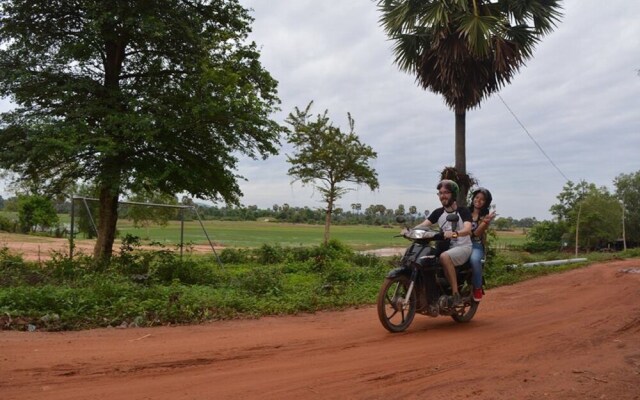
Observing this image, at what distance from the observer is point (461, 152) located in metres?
14.0

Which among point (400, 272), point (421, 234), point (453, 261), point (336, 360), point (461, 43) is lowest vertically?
point (336, 360)

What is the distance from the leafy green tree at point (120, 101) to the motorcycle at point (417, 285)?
6501 mm

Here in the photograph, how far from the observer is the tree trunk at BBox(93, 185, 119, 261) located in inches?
487

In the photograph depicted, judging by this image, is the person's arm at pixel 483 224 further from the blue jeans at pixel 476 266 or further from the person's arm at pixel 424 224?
the person's arm at pixel 424 224

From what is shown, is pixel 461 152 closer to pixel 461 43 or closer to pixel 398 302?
pixel 461 43

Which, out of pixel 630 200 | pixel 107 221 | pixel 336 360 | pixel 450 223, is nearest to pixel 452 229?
pixel 450 223

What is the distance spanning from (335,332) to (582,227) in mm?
49811

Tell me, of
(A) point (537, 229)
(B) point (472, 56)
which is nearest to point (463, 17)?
(B) point (472, 56)

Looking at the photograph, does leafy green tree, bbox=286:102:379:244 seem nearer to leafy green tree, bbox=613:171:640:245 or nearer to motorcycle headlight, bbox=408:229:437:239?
motorcycle headlight, bbox=408:229:437:239

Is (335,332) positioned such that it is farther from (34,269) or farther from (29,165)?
(29,165)

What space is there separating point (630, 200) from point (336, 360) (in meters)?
65.3

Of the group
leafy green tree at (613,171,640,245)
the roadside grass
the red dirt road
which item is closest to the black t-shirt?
the red dirt road

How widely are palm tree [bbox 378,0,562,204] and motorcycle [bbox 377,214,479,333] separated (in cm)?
717

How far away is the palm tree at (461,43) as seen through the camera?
13.3 m
